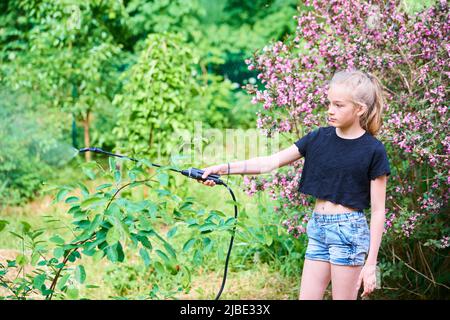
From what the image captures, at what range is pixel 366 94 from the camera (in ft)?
7.13

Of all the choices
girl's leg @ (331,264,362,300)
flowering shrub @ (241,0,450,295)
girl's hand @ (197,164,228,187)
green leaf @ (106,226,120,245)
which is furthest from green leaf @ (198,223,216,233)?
flowering shrub @ (241,0,450,295)

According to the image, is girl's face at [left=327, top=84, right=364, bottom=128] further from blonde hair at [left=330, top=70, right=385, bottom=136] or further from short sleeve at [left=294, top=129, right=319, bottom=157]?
short sleeve at [left=294, top=129, right=319, bottom=157]

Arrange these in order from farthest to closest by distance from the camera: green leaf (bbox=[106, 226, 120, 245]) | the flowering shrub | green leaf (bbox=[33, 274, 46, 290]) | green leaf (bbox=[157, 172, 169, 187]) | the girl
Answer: the flowering shrub → the girl → green leaf (bbox=[33, 274, 46, 290]) → green leaf (bbox=[157, 172, 169, 187]) → green leaf (bbox=[106, 226, 120, 245])

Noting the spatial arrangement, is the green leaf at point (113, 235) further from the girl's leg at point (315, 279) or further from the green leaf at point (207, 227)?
the girl's leg at point (315, 279)

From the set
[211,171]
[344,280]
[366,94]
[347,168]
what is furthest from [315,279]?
[366,94]

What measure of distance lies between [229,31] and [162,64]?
117 inches

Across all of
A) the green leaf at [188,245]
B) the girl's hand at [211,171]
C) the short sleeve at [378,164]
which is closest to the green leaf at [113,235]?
the green leaf at [188,245]

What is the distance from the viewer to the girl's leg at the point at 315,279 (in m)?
2.24

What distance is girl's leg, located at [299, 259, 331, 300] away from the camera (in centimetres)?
224

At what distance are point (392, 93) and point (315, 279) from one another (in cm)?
115

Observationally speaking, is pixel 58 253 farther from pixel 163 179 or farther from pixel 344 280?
pixel 344 280

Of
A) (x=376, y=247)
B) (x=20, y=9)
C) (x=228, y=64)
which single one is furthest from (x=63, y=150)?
(x=376, y=247)

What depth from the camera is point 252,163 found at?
2340 mm

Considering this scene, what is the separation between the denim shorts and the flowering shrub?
1.98 feet
